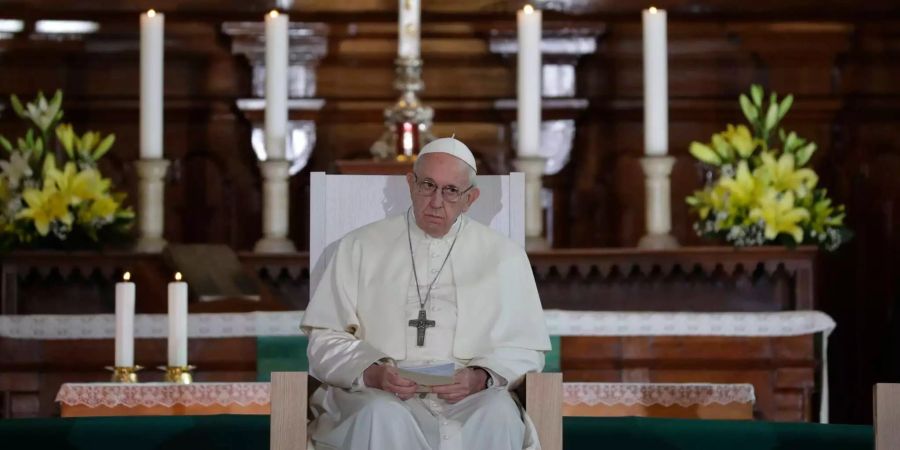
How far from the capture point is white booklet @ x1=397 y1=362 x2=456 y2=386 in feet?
16.2

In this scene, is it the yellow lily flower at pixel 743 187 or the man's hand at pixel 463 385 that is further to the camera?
the yellow lily flower at pixel 743 187

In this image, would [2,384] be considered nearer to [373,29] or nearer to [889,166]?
[373,29]

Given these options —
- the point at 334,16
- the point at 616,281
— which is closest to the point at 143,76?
the point at 334,16

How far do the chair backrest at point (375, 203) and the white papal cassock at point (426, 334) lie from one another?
12.4 inches

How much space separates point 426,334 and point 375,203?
70cm

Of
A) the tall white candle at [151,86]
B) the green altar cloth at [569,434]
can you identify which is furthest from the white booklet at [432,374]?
the tall white candle at [151,86]

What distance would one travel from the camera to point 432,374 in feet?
16.4

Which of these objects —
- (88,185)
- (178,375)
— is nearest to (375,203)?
(178,375)

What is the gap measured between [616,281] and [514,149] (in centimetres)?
119

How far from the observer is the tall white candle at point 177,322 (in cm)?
580

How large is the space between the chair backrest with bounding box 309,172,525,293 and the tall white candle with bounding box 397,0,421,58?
1.79 m

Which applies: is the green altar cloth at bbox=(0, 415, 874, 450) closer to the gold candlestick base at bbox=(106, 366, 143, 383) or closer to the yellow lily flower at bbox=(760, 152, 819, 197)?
the gold candlestick base at bbox=(106, 366, 143, 383)

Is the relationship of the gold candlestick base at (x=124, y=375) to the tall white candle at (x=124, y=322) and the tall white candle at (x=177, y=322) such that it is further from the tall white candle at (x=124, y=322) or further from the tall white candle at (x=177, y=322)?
the tall white candle at (x=177, y=322)

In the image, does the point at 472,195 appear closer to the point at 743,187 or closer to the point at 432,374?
the point at 432,374
